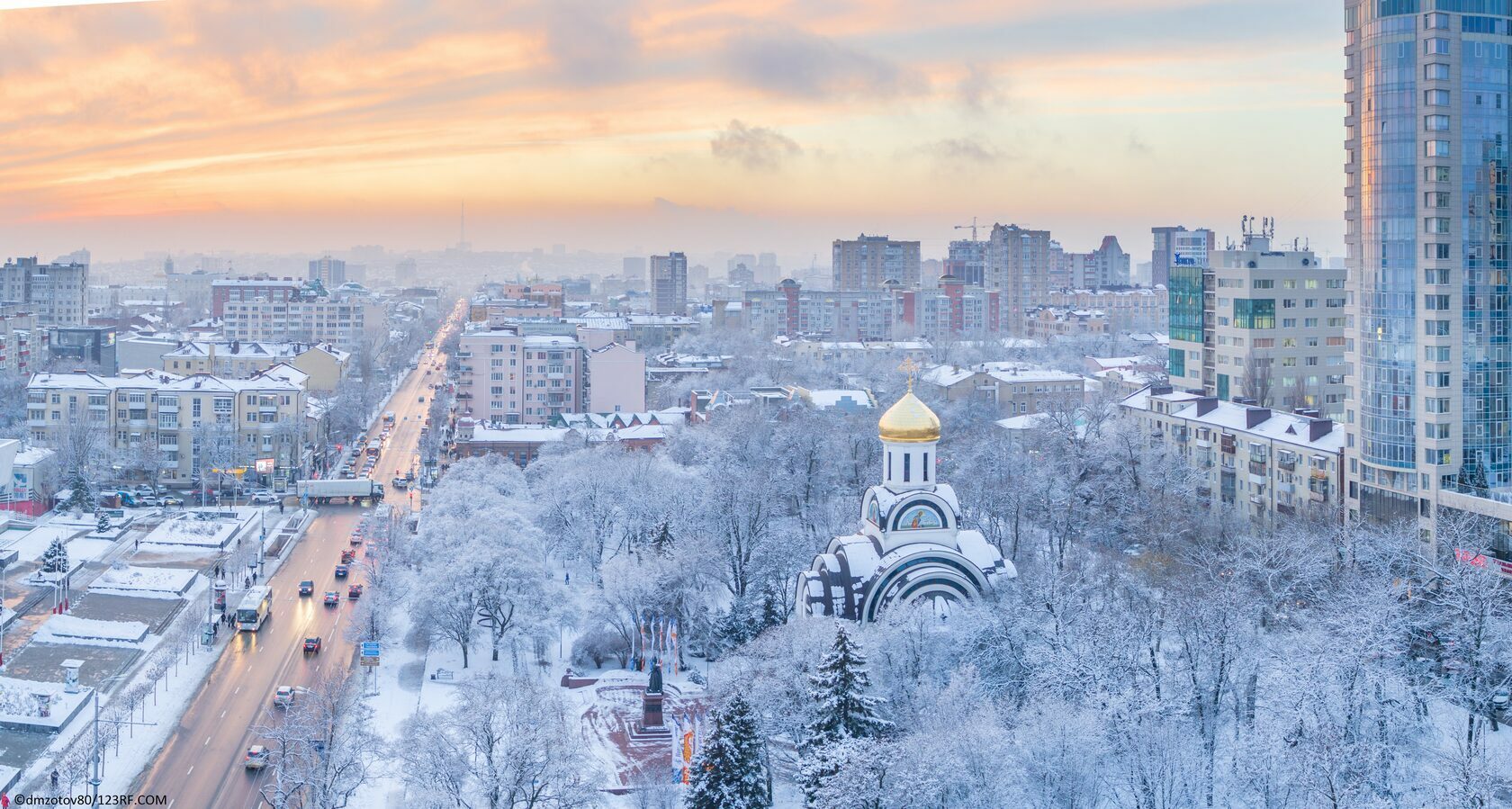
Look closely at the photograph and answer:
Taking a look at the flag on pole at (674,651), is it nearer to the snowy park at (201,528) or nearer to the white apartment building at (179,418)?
the snowy park at (201,528)

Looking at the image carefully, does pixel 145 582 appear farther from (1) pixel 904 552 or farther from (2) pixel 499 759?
(1) pixel 904 552

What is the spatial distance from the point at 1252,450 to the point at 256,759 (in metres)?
8.95

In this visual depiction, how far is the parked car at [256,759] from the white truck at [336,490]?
9226 mm

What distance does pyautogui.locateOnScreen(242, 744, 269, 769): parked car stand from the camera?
7754mm

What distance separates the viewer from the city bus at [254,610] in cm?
1106

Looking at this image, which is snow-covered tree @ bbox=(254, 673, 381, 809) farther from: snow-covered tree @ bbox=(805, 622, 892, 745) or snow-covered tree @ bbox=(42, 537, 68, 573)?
snow-covered tree @ bbox=(42, 537, 68, 573)

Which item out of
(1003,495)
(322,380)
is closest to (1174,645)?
(1003,495)

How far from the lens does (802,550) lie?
1087 cm

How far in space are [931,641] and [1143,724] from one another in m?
1.70

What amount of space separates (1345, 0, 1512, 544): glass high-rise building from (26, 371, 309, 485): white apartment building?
1329 cm

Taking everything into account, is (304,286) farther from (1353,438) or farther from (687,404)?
(1353,438)

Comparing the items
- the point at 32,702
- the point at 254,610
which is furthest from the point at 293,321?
the point at 32,702

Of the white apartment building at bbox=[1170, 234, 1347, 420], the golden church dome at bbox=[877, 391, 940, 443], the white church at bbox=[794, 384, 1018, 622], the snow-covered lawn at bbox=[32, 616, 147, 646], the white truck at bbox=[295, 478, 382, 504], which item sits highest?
the white apartment building at bbox=[1170, 234, 1347, 420]

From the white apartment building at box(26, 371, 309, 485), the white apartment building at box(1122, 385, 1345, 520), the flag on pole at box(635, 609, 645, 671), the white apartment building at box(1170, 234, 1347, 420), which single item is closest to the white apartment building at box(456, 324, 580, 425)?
the white apartment building at box(26, 371, 309, 485)
